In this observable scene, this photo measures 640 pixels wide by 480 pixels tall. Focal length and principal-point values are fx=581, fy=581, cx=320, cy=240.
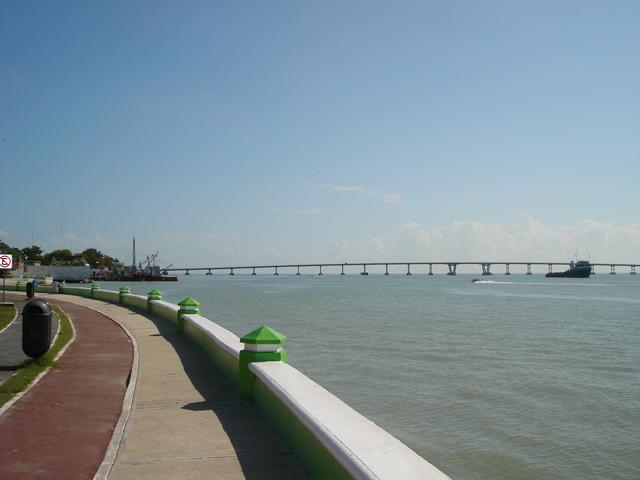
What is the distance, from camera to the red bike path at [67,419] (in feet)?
19.8

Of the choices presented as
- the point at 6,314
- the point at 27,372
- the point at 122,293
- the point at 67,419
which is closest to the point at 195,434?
the point at 67,419

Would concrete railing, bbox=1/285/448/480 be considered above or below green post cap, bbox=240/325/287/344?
below

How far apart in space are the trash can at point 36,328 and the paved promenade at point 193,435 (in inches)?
81.2

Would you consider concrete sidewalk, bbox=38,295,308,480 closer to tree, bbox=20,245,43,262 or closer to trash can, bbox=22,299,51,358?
trash can, bbox=22,299,51,358

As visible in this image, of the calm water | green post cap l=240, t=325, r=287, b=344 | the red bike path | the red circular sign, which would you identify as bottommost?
the calm water

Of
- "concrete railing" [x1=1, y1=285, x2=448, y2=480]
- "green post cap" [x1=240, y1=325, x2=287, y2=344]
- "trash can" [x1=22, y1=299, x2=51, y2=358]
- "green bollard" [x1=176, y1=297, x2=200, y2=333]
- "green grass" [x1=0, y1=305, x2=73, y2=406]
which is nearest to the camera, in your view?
"concrete railing" [x1=1, y1=285, x2=448, y2=480]

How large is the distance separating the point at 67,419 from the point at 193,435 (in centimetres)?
202

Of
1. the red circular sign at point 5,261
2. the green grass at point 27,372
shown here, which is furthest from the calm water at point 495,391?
the red circular sign at point 5,261

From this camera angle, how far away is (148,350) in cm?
1408

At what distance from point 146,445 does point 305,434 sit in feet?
6.77

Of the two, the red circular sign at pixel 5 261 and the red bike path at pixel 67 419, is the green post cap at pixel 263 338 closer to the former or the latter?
the red bike path at pixel 67 419

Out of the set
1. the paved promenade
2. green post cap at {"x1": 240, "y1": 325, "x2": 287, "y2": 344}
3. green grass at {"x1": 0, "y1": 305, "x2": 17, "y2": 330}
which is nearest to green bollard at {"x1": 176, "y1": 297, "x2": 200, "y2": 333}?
the paved promenade

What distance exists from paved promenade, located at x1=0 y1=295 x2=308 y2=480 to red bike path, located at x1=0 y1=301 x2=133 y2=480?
0.18m

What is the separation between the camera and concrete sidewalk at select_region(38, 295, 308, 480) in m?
5.89
